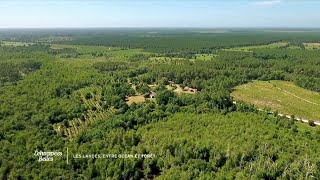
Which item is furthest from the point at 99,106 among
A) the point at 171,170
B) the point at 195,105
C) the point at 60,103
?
the point at 171,170

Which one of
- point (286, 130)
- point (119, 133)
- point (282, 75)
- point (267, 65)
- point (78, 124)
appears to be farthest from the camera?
point (267, 65)

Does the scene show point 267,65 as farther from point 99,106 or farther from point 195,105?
point 99,106

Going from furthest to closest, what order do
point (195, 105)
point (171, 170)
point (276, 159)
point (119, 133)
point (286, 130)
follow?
1. point (195, 105)
2. point (286, 130)
3. point (119, 133)
4. point (276, 159)
5. point (171, 170)

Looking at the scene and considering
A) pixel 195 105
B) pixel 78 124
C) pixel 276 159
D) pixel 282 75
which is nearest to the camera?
pixel 276 159

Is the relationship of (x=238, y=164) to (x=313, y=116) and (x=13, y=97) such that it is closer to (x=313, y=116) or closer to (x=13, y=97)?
(x=313, y=116)

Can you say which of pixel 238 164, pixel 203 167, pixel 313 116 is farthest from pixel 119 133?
pixel 313 116

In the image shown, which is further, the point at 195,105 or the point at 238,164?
the point at 195,105
